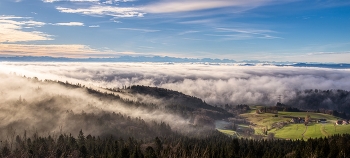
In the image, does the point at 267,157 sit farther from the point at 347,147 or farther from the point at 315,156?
the point at 347,147

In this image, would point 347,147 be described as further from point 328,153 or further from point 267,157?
point 267,157

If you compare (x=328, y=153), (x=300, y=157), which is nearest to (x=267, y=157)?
(x=300, y=157)

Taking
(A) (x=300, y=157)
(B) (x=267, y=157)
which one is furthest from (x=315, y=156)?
(B) (x=267, y=157)

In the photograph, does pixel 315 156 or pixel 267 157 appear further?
pixel 267 157

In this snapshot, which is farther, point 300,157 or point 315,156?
point 300,157

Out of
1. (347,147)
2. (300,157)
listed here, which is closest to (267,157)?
(300,157)

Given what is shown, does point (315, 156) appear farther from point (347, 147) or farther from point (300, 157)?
point (347, 147)
